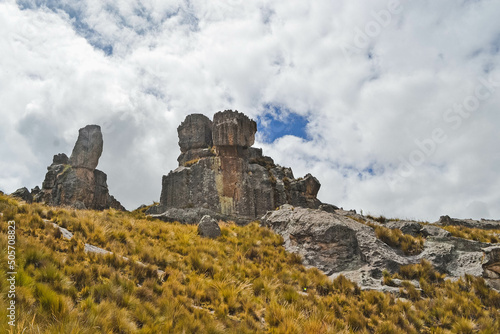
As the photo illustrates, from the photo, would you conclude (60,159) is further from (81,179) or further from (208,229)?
(208,229)

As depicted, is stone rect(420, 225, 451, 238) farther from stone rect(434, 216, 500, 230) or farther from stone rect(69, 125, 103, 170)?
stone rect(69, 125, 103, 170)

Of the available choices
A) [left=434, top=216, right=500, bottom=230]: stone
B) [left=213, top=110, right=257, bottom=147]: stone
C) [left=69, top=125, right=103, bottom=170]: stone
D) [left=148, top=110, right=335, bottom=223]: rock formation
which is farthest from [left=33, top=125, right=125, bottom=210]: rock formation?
[left=434, top=216, right=500, bottom=230]: stone

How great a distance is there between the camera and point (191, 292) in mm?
9055

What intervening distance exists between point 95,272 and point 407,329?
949 cm

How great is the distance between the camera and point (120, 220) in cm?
1570

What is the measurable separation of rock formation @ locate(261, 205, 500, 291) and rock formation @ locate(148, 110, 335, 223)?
21664 millimetres

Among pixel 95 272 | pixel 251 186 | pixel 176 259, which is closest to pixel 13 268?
pixel 95 272

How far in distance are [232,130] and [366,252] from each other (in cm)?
3291

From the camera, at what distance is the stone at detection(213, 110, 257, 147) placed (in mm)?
Result: 44438

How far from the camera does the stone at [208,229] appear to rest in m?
16.7

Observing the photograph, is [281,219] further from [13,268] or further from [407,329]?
[13,268]

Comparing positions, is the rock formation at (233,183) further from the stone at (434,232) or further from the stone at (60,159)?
the stone at (60,159)

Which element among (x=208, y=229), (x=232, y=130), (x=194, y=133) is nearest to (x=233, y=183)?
(x=232, y=130)

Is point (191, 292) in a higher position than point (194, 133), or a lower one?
lower
